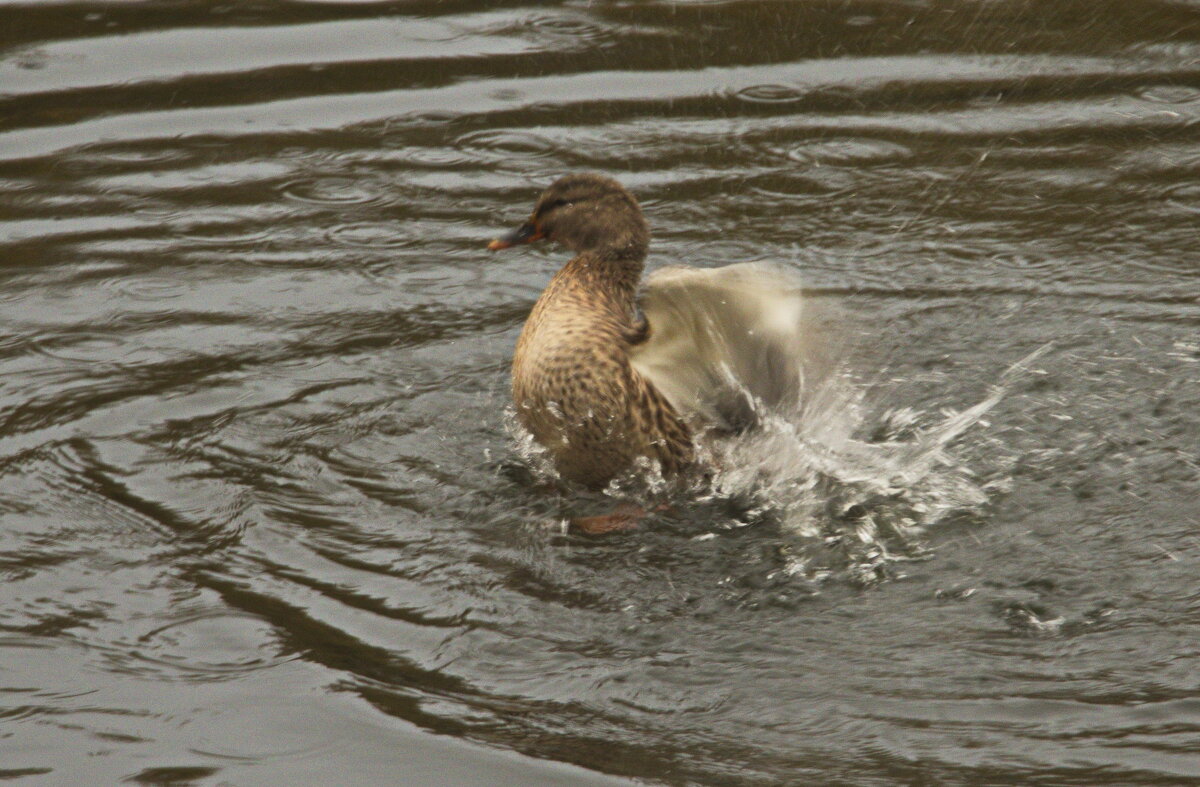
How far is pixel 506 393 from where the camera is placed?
472cm

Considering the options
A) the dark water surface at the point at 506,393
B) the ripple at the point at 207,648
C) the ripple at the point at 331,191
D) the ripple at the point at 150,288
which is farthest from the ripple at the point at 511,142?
the ripple at the point at 207,648

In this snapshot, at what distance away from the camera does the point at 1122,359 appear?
4.69 metres

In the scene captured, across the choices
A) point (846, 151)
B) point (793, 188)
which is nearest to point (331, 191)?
point (793, 188)

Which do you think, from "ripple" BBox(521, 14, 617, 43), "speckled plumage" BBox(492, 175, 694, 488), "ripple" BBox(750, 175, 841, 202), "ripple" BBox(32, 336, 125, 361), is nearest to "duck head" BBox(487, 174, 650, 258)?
"speckled plumage" BBox(492, 175, 694, 488)

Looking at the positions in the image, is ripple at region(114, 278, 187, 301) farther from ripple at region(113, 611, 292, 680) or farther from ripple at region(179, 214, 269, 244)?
ripple at region(113, 611, 292, 680)

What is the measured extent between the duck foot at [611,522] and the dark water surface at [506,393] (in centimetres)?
7

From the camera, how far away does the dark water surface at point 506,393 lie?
3.08 meters

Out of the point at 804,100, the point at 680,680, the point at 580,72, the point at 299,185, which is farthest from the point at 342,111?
the point at 680,680

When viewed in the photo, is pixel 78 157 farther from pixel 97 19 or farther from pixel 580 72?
pixel 580 72

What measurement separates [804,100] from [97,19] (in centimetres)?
336

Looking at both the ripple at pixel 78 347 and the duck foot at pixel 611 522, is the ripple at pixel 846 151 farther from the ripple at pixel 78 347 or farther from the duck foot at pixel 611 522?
the ripple at pixel 78 347

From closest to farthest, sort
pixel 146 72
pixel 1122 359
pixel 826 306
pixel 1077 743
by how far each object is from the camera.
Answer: pixel 1077 743, pixel 1122 359, pixel 826 306, pixel 146 72

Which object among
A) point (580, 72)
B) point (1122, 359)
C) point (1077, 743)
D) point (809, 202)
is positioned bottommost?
point (1077, 743)

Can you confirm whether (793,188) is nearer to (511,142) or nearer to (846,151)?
(846,151)
